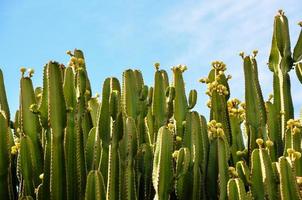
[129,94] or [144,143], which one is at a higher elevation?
[129,94]

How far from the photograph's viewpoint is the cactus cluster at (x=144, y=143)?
322 cm

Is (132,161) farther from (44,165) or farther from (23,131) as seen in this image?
(23,131)

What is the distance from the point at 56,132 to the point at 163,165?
0.69 meters

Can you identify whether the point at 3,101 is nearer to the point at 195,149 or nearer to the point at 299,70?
the point at 195,149

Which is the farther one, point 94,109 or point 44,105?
point 94,109

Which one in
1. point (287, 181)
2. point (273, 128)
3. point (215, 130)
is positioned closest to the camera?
point (287, 181)

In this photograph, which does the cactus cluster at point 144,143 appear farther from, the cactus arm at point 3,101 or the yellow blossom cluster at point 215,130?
the cactus arm at point 3,101

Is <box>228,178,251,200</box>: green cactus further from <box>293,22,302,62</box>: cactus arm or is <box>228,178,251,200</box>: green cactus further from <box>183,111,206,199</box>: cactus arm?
<box>293,22,302,62</box>: cactus arm

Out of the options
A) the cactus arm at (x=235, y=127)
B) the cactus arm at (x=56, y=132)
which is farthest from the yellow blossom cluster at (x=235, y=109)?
the cactus arm at (x=56, y=132)

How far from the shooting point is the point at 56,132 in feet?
11.3

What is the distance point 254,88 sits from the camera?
401 cm

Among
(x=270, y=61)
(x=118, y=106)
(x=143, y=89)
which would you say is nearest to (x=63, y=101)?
(x=118, y=106)

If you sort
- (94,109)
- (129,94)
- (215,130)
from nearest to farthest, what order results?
1. (215,130)
2. (129,94)
3. (94,109)

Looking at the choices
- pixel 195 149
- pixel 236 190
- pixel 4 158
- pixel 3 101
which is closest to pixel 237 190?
pixel 236 190
